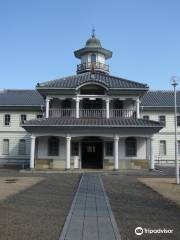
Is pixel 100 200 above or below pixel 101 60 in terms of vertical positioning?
below

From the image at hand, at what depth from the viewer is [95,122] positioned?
97.3 ft

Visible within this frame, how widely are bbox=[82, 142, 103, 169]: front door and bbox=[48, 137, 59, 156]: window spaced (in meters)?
2.49

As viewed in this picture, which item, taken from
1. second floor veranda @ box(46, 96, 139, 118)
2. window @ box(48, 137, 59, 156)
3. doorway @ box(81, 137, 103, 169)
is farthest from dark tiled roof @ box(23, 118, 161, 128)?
doorway @ box(81, 137, 103, 169)

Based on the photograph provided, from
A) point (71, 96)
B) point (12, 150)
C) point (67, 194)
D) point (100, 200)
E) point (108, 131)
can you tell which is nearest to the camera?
point (100, 200)

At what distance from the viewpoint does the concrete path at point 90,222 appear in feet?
24.0

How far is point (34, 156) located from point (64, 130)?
3.76 meters

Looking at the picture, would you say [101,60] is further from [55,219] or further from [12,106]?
[55,219]

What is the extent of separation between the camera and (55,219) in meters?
9.18

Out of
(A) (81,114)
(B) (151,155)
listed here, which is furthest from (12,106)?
(B) (151,155)

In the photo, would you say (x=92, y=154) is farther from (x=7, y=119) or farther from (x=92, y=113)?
(x=7, y=119)

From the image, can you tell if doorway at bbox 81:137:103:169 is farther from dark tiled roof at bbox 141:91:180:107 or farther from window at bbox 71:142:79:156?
dark tiled roof at bbox 141:91:180:107

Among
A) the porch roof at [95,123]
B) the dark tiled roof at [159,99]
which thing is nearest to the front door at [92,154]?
the porch roof at [95,123]

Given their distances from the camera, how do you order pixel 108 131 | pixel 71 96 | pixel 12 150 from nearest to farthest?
pixel 108 131, pixel 71 96, pixel 12 150
